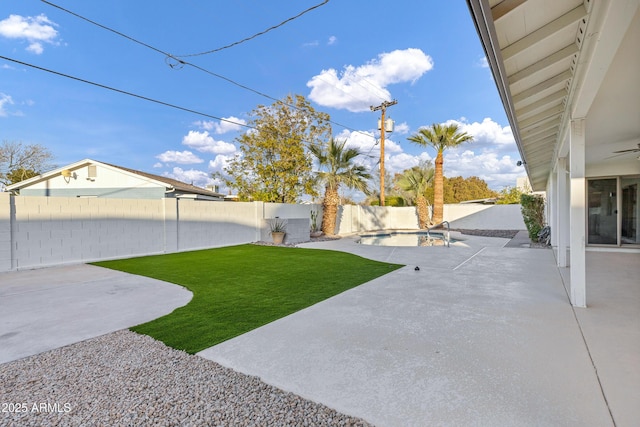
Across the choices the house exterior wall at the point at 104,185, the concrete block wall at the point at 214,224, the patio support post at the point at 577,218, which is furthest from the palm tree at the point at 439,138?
the house exterior wall at the point at 104,185

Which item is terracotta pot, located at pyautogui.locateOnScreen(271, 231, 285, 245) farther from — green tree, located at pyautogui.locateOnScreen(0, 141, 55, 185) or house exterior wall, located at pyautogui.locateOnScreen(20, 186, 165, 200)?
green tree, located at pyautogui.locateOnScreen(0, 141, 55, 185)

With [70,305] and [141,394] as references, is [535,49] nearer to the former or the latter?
[141,394]

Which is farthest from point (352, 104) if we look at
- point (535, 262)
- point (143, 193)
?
point (535, 262)

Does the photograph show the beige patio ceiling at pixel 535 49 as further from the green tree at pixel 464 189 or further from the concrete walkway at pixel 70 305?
the green tree at pixel 464 189

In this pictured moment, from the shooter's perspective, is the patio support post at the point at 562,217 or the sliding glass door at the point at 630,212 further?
the sliding glass door at the point at 630,212

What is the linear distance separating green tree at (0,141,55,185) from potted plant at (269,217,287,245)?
20.0 metres

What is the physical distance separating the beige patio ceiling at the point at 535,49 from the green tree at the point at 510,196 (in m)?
22.8

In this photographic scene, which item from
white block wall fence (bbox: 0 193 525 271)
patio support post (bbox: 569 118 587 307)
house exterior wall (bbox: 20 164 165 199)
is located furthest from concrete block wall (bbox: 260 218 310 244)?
patio support post (bbox: 569 118 587 307)

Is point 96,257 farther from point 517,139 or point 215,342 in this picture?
point 517,139

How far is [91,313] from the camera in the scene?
4066 mm

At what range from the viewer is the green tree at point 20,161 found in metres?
20.6

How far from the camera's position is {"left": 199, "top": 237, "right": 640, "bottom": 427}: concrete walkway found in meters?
2.05

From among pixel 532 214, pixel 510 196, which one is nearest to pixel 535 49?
pixel 532 214

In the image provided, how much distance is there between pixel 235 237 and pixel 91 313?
26.0 ft
